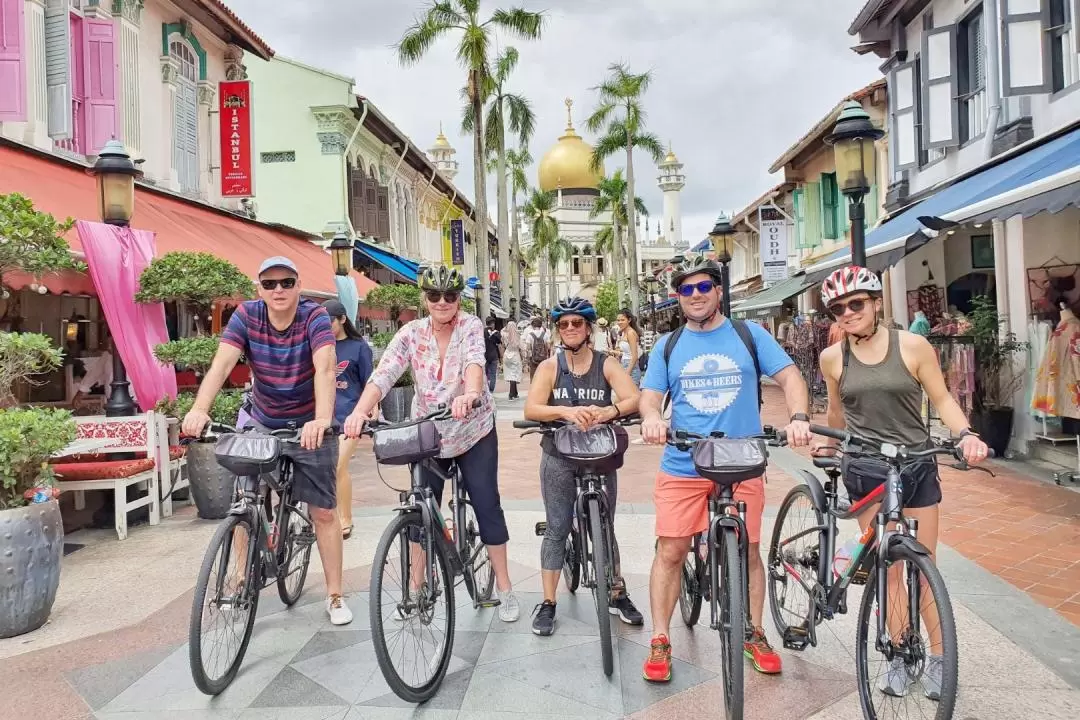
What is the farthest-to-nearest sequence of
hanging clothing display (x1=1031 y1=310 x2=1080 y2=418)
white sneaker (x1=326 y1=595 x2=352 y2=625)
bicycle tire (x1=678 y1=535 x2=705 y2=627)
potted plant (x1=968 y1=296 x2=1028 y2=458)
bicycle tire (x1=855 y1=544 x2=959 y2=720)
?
potted plant (x1=968 y1=296 x2=1028 y2=458) < hanging clothing display (x1=1031 y1=310 x2=1080 y2=418) < white sneaker (x1=326 y1=595 x2=352 y2=625) < bicycle tire (x1=678 y1=535 x2=705 y2=627) < bicycle tire (x1=855 y1=544 x2=959 y2=720)

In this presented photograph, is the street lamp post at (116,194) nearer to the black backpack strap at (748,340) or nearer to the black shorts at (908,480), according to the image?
the black backpack strap at (748,340)

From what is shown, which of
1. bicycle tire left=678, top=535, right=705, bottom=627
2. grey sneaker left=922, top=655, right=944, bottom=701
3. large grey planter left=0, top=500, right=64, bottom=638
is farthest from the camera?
large grey planter left=0, top=500, right=64, bottom=638

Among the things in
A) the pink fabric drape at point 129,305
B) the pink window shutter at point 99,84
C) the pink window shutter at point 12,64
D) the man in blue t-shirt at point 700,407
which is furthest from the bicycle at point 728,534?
the pink window shutter at point 99,84

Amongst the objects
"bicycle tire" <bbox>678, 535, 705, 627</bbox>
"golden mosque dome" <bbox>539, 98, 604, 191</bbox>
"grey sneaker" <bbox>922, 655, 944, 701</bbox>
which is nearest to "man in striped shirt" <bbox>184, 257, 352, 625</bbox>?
"bicycle tire" <bbox>678, 535, 705, 627</bbox>

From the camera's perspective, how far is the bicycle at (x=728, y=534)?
2951 mm

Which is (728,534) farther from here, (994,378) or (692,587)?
(994,378)

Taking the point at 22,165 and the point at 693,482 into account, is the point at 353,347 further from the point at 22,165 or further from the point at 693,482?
the point at 22,165

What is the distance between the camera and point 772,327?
26281 millimetres

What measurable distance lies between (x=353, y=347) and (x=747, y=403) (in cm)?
323

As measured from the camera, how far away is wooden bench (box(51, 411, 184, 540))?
6.26 meters

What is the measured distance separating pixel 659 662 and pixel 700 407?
1131 millimetres

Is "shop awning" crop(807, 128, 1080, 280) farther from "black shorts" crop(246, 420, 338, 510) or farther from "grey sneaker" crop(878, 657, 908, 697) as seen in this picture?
"black shorts" crop(246, 420, 338, 510)

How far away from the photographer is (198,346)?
7176 mm

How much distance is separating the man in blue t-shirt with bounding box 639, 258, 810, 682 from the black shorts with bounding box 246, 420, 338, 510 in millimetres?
1686
